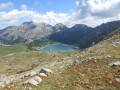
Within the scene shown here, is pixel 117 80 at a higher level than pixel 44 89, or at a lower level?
higher

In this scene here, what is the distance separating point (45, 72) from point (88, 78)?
805cm

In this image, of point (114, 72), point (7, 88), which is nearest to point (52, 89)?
point (7, 88)

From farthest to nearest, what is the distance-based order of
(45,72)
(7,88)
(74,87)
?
(45,72)
(7,88)
(74,87)

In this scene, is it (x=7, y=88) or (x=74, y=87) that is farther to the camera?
(x=7, y=88)

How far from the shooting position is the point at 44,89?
13.9m

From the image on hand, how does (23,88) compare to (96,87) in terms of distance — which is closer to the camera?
(96,87)

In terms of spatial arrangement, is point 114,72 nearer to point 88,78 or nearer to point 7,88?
point 88,78

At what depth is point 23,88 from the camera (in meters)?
14.4

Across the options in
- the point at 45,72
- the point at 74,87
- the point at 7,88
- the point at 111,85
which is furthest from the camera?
the point at 45,72

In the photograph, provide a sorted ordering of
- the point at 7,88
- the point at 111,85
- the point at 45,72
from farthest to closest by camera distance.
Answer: the point at 45,72 → the point at 7,88 → the point at 111,85

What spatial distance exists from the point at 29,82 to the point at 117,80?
11542 millimetres

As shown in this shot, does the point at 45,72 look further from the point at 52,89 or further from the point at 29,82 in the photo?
the point at 52,89

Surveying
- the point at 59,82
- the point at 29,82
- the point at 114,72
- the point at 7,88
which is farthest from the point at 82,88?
the point at 7,88

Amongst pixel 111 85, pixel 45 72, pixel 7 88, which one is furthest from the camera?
pixel 45 72
